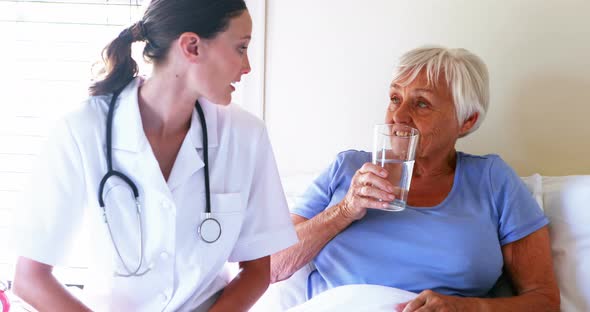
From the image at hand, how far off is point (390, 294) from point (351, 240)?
23 cm

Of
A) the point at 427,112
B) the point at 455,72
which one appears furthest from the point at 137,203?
the point at 455,72

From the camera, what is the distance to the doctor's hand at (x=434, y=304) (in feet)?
5.07

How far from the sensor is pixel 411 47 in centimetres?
212

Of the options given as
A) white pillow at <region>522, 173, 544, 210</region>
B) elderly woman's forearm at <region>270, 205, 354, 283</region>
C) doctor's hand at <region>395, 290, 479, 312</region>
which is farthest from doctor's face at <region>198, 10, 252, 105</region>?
white pillow at <region>522, 173, 544, 210</region>

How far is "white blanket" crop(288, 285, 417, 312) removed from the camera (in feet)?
5.05

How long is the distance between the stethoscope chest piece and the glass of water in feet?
1.33

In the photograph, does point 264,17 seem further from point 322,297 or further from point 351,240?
point 322,297

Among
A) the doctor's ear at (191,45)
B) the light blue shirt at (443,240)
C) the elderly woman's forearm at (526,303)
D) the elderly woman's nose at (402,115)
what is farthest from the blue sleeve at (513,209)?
the doctor's ear at (191,45)

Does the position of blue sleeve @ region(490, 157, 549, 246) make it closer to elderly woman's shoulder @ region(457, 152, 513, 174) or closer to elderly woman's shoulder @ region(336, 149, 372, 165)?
elderly woman's shoulder @ region(457, 152, 513, 174)

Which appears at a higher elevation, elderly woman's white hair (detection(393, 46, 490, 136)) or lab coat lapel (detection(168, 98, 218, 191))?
elderly woman's white hair (detection(393, 46, 490, 136))

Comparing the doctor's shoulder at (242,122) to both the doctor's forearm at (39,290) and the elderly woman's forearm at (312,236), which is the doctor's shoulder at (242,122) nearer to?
the elderly woman's forearm at (312,236)

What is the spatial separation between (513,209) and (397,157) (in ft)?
1.28

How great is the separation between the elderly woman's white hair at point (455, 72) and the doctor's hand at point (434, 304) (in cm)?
50

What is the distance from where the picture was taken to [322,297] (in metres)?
1.61
